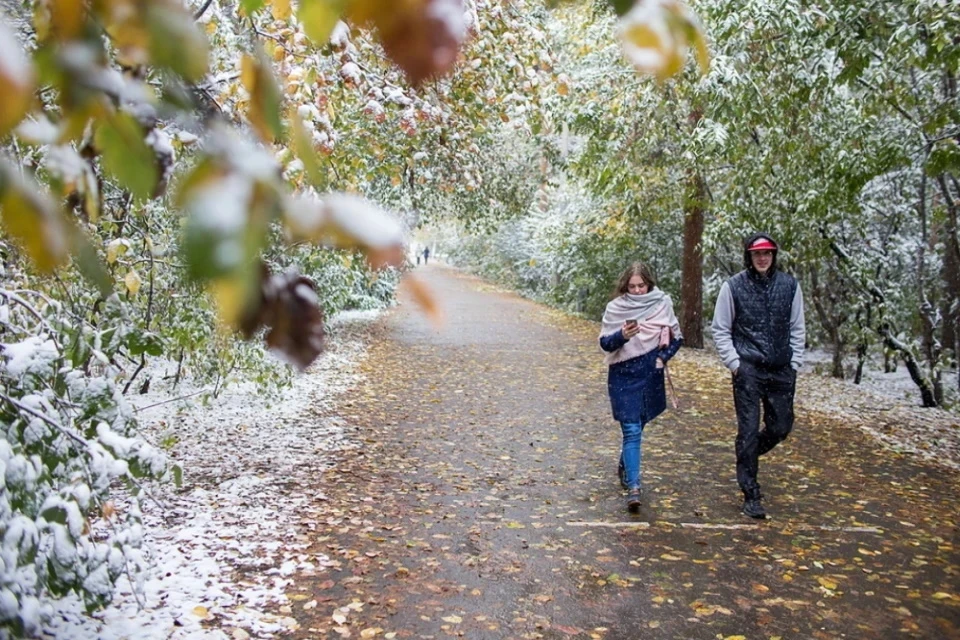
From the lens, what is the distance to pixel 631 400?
18.7 ft

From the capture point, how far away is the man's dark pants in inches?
213

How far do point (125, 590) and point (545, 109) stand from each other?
11145mm

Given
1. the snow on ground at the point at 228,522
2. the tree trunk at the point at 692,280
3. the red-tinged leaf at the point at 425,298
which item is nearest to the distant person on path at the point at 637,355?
the snow on ground at the point at 228,522

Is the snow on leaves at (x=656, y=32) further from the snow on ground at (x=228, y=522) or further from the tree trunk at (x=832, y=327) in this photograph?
the tree trunk at (x=832, y=327)

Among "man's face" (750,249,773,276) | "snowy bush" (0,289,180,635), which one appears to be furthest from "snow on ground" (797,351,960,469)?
"snowy bush" (0,289,180,635)

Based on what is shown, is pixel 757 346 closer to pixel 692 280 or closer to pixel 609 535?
pixel 609 535

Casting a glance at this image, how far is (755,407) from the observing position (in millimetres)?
5438

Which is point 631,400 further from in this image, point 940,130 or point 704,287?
point 704,287

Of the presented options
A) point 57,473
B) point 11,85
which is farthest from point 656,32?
point 57,473

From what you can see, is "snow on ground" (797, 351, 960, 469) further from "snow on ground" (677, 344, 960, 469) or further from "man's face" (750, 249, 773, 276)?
"man's face" (750, 249, 773, 276)

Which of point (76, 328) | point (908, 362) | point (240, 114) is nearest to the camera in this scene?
point (76, 328)

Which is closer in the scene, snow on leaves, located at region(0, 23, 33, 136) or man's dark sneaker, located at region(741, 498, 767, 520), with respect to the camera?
snow on leaves, located at region(0, 23, 33, 136)

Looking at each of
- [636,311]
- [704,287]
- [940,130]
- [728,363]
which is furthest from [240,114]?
[704,287]

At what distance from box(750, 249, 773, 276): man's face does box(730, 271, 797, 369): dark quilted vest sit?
0.07 meters
